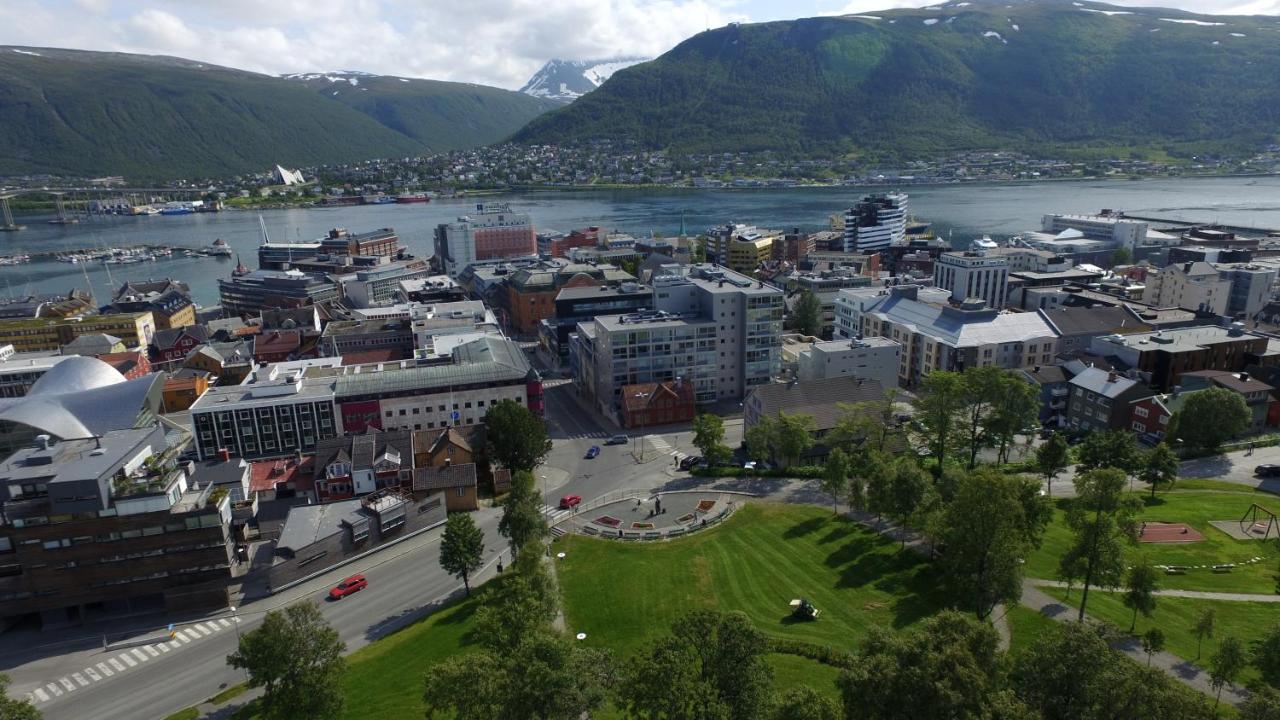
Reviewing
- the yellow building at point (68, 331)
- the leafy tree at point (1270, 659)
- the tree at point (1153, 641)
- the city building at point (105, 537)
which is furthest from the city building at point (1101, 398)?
the yellow building at point (68, 331)

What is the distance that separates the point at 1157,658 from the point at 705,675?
19.1m

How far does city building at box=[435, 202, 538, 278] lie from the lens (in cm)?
13175

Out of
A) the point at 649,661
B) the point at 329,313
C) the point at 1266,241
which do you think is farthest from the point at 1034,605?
the point at 1266,241

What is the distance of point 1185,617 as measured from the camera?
30.9 meters

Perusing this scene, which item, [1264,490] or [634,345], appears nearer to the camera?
[1264,490]

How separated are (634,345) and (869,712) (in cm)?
4279

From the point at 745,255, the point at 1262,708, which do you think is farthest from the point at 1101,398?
the point at 745,255

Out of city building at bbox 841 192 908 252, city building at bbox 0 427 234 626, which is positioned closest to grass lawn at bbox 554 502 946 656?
city building at bbox 0 427 234 626

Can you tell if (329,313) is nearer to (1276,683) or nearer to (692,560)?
(692,560)

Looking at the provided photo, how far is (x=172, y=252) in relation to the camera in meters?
167

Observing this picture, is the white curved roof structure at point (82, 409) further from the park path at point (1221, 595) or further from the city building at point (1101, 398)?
the city building at point (1101, 398)

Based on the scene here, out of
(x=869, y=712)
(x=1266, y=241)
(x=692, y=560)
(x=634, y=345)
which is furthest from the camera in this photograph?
(x=1266, y=241)

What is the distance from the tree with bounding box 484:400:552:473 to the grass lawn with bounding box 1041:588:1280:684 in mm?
30757

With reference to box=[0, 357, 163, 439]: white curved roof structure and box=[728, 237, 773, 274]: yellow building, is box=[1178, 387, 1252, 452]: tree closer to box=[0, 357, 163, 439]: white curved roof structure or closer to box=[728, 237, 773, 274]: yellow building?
box=[0, 357, 163, 439]: white curved roof structure
